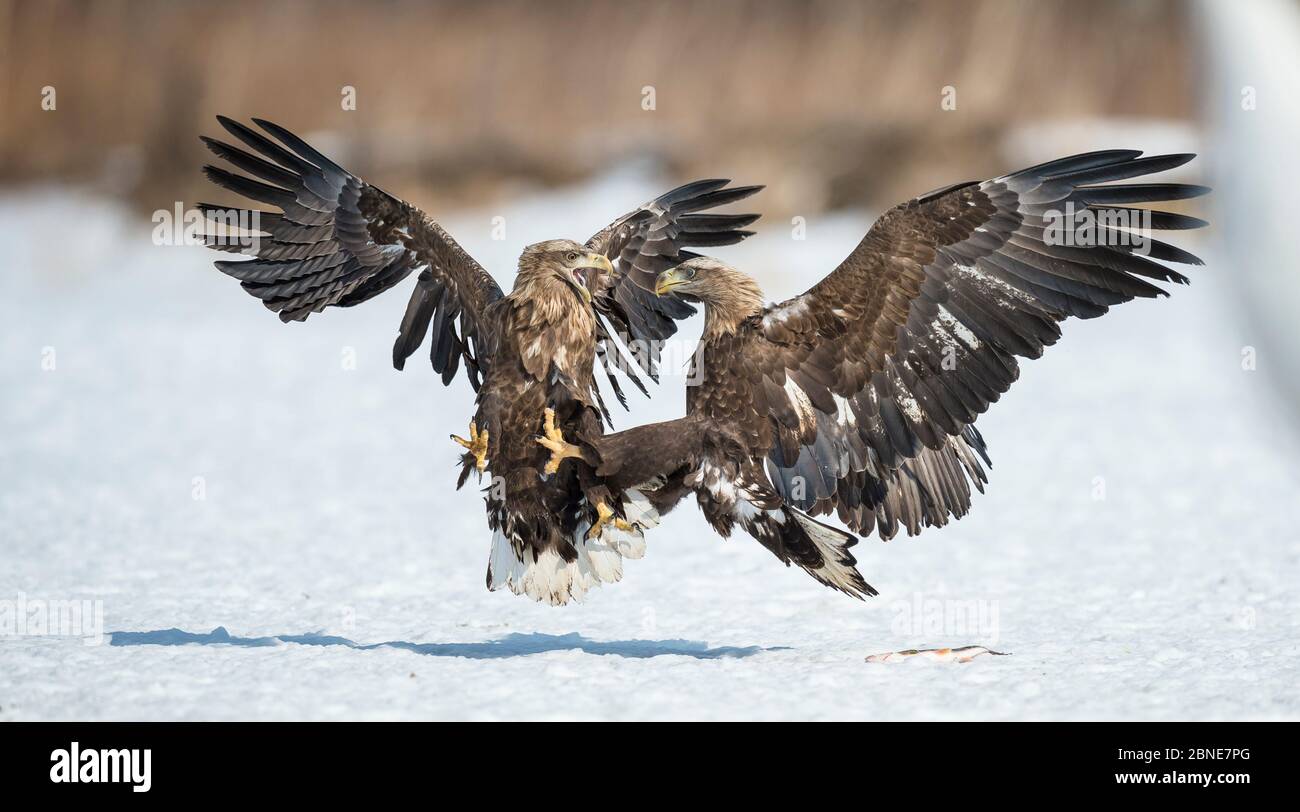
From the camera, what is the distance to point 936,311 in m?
5.36

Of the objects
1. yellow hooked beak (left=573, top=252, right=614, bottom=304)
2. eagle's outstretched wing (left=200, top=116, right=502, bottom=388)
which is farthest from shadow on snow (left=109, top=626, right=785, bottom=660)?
yellow hooked beak (left=573, top=252, right=614, bottom=304)

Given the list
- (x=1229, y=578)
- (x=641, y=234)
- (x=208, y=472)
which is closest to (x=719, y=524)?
(x=641, y=234)

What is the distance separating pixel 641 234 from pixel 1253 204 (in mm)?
2799

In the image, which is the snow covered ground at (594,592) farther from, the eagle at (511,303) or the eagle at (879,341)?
the eagle at (879,341)

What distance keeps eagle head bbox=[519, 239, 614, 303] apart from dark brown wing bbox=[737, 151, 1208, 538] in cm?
67

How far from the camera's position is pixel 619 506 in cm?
547

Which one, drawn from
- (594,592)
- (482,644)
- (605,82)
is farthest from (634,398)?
(605,82)

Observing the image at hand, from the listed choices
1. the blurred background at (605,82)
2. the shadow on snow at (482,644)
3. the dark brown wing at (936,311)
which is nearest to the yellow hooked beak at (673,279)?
the dark brown wing at (936,311)

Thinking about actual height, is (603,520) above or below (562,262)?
below

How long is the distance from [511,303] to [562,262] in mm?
246

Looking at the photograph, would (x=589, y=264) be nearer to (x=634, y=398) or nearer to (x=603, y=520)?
(x=603, y=520)

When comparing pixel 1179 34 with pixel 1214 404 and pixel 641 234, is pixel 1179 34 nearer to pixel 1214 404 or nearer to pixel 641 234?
pixel 1214 404

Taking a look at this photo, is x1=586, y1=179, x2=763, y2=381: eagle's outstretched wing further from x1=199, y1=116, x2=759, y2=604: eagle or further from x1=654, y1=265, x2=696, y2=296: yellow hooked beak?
x1=654, y1=265, x2=696, y2=296: yellow hooked beak

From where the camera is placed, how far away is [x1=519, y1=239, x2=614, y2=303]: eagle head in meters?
5.67
